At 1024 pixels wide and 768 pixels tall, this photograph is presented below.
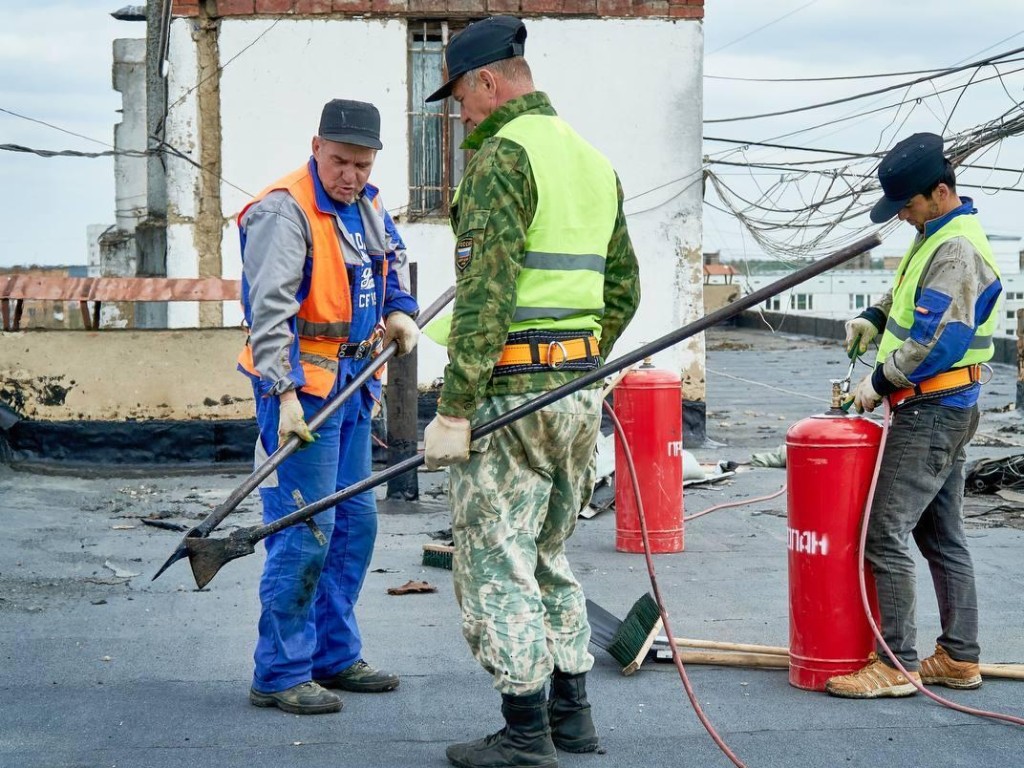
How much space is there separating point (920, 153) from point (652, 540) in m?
3.54

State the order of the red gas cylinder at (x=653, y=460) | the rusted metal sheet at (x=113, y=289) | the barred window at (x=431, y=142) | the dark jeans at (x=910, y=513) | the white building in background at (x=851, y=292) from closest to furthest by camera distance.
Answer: the dark jeans at (x=910, y=513) → the red gas cylinder at (x=653, y=460) → the rusted metal sheet at (x=113, y=289) → the barred window at (x=431, y=142) → the white building in background at (x=851, y=292)

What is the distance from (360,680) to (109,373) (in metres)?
7.03

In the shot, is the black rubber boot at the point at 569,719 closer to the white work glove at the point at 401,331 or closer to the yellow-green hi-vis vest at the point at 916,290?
the white work glove at the point at 401,331

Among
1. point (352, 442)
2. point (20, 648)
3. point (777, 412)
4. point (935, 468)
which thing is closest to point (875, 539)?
point (935, 468)

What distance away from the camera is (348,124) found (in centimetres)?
460

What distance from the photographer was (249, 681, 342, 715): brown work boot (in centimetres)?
461

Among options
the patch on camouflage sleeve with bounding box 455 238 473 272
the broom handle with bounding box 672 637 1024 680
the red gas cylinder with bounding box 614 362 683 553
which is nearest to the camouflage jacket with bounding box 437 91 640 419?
the patch on camouflage sleeve with bounding box 455 238 473 272

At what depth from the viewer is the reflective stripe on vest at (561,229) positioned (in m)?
3.88

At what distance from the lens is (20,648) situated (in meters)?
5.49

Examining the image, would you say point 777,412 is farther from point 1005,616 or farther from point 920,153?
point 920,153

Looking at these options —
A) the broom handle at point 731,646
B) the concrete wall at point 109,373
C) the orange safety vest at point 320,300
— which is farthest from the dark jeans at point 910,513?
the concrete wall at point 109,373

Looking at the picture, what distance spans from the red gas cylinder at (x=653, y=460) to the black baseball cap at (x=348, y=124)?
11.3ft

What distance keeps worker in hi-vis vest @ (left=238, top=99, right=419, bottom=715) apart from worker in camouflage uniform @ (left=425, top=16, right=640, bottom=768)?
0.75 m

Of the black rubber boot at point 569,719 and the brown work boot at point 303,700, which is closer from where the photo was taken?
the black rubber boot at point 569,719
